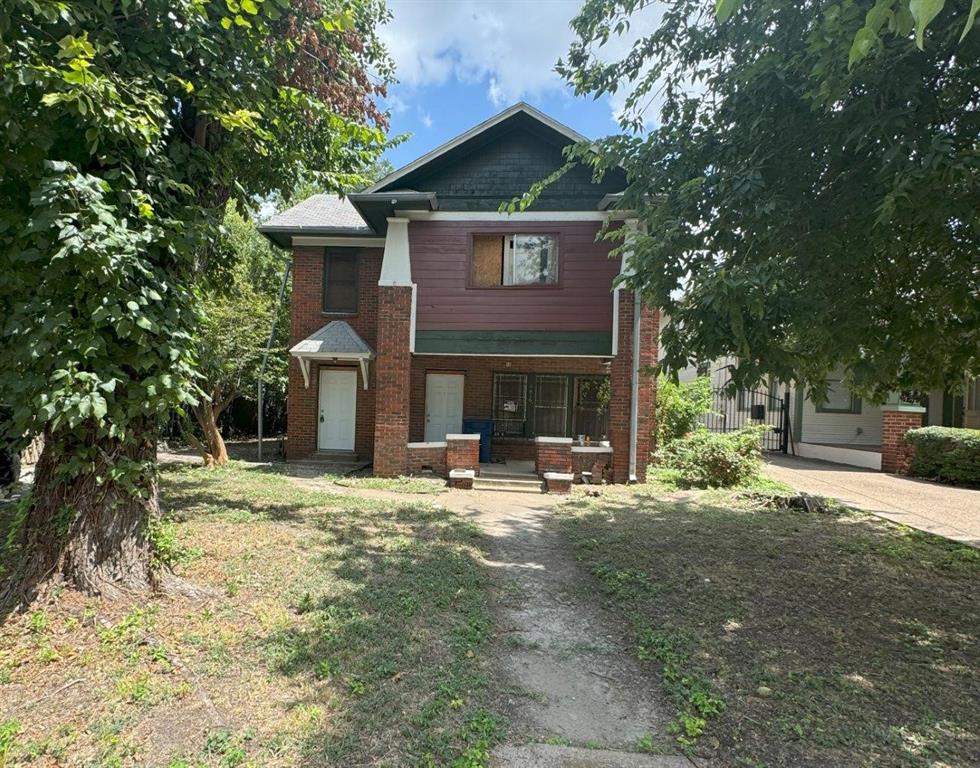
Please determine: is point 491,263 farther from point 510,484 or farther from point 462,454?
point 510,484

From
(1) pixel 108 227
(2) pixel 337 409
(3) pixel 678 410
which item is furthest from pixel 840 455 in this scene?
(1) pixel 108 227

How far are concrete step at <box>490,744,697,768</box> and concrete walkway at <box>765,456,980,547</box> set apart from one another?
21.5ft

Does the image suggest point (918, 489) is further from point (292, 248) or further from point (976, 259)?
point (292, 248)

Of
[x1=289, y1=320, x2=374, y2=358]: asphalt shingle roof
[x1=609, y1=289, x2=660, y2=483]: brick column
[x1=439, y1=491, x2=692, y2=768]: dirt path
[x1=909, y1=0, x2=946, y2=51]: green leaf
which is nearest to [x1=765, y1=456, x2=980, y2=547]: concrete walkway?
[x1=609, y1=289, x2=660, y2=483]: brick column

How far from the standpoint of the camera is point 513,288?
11.1 m

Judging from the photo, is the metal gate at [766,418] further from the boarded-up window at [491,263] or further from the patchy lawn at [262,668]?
the patchy lawn at [262,668]

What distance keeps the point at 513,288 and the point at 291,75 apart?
20.5 ft

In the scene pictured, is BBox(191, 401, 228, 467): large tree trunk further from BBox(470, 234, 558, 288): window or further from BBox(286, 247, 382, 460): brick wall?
BBox(470, 234, 558, 288): window

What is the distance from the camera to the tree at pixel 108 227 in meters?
3.36

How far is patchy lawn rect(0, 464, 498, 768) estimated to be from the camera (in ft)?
9.12

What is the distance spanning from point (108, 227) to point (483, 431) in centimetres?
1000

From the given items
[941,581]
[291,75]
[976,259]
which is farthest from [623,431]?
[291,75]

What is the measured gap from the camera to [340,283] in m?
13.2

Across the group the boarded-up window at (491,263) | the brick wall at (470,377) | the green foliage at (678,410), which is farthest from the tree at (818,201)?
the brick wall at (470,377)
